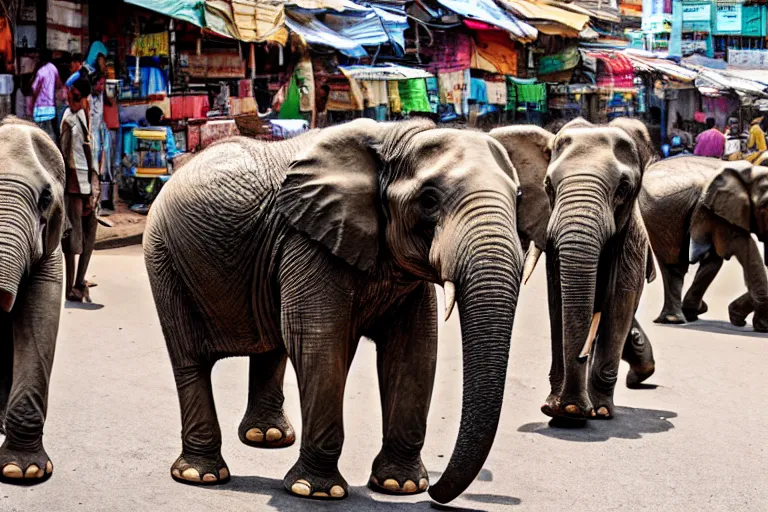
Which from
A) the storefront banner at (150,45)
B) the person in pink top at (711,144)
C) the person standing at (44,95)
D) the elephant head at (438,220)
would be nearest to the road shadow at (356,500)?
the elephant head at (438,220)

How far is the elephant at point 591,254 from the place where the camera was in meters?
7.66

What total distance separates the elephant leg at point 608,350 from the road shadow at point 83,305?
5.14 m

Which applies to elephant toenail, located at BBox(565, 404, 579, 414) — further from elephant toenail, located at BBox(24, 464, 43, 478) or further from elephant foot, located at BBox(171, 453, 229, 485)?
elephant toenail, located at BBox(24, 464, 43, 478)

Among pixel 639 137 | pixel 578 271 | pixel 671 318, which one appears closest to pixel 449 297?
pixel 578 271

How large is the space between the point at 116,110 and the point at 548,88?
14139 millimetres

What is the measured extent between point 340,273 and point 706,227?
8.07 meters

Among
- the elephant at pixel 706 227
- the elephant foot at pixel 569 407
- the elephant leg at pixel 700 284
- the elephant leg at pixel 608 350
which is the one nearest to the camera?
the elephant foot at pixel 569 407

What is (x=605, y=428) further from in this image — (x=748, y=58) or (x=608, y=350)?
(x=748, y=58)

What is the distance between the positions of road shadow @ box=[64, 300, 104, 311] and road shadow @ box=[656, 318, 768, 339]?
538cm

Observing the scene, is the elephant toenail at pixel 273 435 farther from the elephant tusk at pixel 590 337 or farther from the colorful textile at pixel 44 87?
the colorful textile at pixel 44 87

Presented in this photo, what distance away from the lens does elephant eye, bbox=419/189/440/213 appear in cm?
577

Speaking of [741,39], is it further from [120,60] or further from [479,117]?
[120,60]

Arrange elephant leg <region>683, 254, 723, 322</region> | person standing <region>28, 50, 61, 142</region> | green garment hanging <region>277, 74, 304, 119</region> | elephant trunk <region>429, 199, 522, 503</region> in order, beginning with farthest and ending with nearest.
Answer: green garment hanging <region>277, 74, 304, 119</region>, person standing <region>28, 50, 61, 142</region>, elephant leg <region>683, 254, 723, 322</region>, elephant trunk <region>429, 199, 522, 503</region>

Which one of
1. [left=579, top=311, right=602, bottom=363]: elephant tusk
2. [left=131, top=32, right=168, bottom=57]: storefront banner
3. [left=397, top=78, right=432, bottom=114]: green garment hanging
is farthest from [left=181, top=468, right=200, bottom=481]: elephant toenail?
[left=397, top=78, right=432, bottom=114]: green garment hanging
